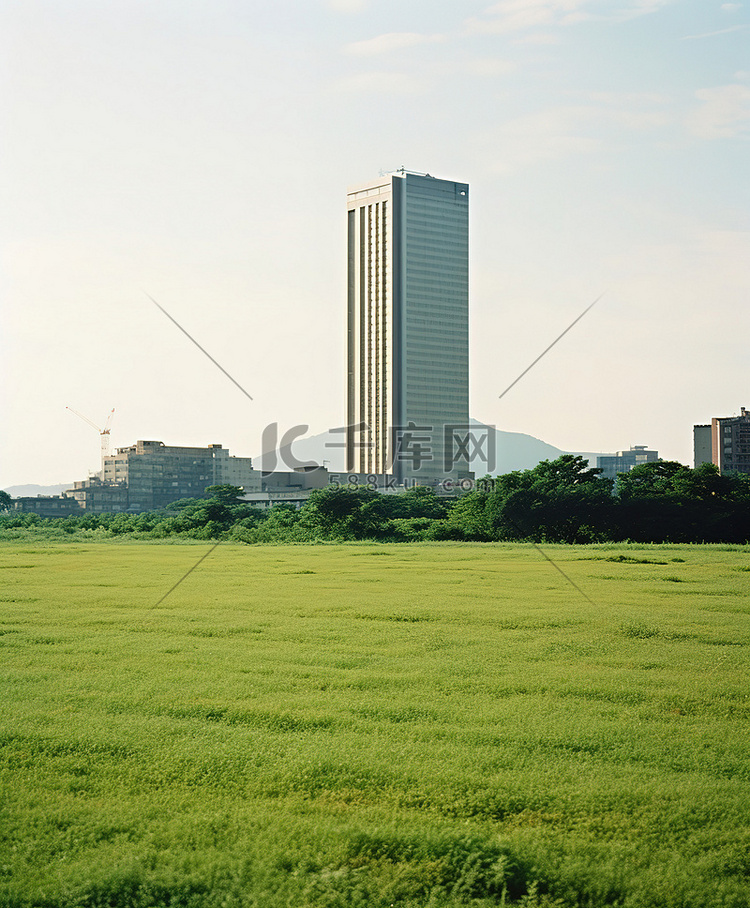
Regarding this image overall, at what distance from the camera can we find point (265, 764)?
5.79 m

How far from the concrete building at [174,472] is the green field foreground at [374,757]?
3369 cm

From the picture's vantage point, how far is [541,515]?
34625mm

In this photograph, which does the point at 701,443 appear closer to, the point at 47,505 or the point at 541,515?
the point at 541,515

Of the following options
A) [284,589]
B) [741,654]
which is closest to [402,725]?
[741,654]

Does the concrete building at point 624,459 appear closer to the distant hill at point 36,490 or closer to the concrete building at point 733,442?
the concrete building at point 733,442

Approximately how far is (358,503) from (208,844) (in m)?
31.0

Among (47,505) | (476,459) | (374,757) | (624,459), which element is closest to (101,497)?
(47,505)

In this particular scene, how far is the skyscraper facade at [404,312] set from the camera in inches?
4087

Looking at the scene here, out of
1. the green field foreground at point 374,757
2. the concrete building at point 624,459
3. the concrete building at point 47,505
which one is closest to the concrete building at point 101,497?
the concrete building at point 47,505

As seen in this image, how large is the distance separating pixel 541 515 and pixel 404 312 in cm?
7628

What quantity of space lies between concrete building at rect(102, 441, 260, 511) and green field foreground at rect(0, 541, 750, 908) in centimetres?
3369

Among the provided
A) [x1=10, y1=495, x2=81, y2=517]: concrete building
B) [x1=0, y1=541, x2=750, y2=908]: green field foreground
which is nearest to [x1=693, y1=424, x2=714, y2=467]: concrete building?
[x1=10, y1=495, x2=81, y2=517]: concrete building

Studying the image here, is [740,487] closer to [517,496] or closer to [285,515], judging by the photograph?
[517,496]

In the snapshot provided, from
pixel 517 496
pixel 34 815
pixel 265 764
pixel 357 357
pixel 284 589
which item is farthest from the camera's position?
pixel 357 357
